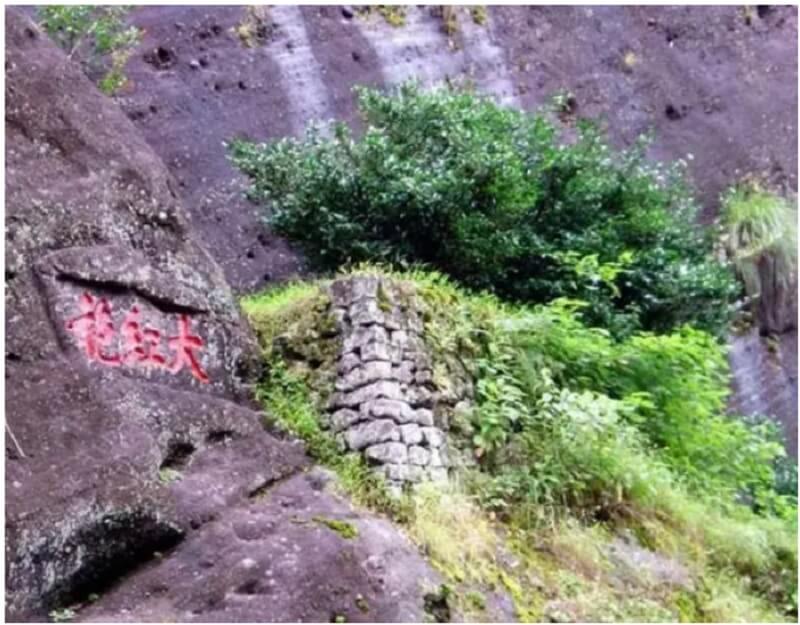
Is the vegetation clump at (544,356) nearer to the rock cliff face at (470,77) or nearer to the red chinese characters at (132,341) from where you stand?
the red chinese characters at (132,341)

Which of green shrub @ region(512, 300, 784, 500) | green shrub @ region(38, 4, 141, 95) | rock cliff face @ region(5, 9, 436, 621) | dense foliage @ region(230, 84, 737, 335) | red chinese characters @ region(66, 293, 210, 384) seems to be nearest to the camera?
rock cliff face @ region(5, 9, 436, 621)

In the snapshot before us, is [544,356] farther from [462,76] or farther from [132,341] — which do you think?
[462,76]

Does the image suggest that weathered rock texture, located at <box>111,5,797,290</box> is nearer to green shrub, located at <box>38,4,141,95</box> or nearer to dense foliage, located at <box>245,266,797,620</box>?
green shrub, located at <box>38,4,141,95</box>

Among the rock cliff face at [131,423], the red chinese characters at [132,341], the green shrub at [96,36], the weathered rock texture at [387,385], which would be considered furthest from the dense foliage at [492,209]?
the red chinese characters at [132,341]

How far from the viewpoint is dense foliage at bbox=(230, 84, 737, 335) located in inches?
309

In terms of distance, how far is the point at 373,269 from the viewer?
7082mm

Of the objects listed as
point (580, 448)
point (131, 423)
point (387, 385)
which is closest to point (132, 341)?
point (131, 423)

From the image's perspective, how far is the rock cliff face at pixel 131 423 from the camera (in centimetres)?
508

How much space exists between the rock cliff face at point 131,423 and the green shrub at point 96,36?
3.06 meters

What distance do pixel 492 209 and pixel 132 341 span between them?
2.77 metres

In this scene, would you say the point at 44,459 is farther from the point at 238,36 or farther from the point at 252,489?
the point at 238,36

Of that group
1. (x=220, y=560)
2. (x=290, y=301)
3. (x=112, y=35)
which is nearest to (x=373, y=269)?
(x=290, y=301)

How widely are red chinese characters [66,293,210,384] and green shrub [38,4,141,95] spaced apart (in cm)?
422

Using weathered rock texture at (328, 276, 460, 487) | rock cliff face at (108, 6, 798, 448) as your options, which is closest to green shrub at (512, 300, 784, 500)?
weathered rock texture at (328, 276, 460, 487)
